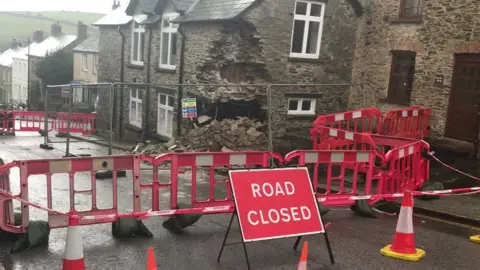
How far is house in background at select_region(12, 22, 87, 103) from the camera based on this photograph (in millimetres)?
50219

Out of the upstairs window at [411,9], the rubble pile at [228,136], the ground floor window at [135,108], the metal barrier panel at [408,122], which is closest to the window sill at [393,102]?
the metal barrier panel at [408,122]

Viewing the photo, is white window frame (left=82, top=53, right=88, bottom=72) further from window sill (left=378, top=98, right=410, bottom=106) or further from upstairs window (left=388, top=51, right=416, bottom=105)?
upstairs window (left=388, top=51, right=416, bottom=105)

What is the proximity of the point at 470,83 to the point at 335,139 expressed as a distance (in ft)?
17.9

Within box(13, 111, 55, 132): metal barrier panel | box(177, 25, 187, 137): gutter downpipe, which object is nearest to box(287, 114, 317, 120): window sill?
box(177, 25, 187, 137): gutter downpipe

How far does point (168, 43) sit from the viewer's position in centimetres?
1964

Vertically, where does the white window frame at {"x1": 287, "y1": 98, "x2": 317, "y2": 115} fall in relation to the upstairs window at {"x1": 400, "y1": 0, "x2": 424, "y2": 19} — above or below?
below

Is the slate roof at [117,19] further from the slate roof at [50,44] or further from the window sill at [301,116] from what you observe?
the slate roof at [50,44]

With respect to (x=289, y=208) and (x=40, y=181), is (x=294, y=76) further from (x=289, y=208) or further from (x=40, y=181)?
(x=289, y=208)

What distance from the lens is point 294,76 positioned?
1702 centimetres

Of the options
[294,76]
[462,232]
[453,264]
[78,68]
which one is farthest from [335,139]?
[78,68]

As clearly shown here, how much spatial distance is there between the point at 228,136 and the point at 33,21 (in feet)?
381

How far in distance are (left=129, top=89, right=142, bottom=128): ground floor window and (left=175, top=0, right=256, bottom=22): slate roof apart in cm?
579

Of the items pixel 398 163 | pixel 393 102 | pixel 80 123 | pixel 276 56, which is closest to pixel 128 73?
pixel 80 123

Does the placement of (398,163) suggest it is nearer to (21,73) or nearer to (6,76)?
(21,73)
